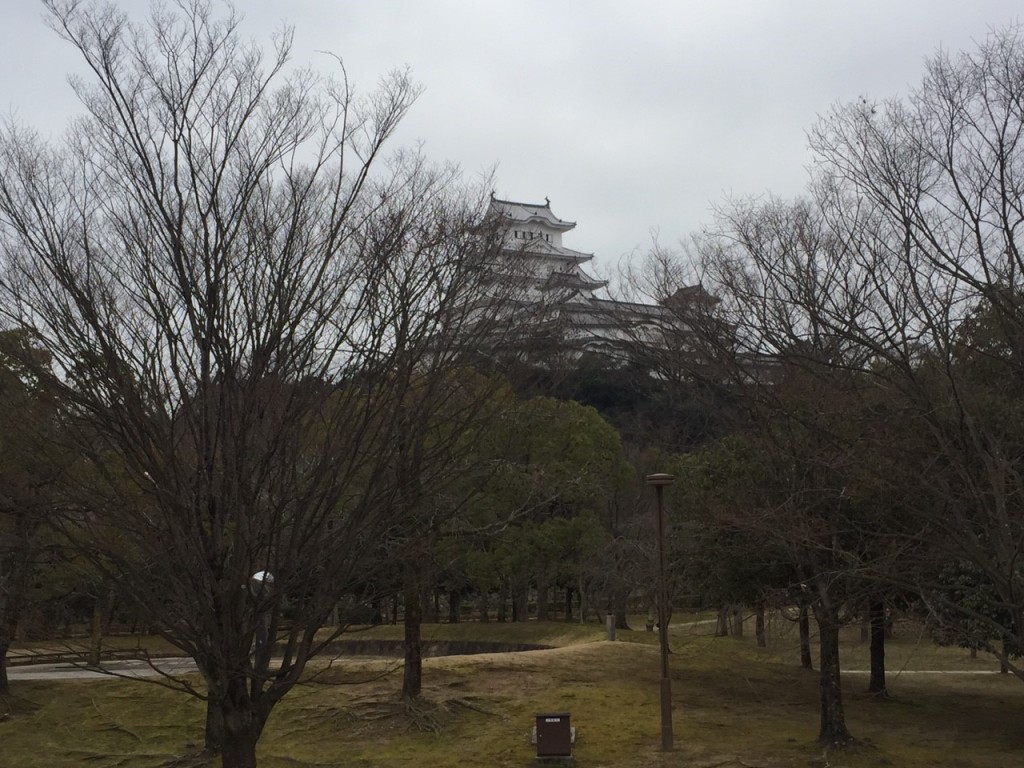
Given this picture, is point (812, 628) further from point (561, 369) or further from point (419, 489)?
point (419, 489)

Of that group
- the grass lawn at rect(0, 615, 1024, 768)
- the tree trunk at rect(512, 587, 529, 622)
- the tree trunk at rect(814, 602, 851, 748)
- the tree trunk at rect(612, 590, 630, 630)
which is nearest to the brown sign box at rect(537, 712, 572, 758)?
the grass lawn at rect(0, 615, 1024, 768)

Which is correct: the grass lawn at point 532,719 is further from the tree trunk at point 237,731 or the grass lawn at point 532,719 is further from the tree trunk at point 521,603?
the tree trunk at point 521,603

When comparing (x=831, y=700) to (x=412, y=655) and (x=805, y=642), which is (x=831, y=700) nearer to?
(x=412, y=655)

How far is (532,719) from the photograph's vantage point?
15672mm

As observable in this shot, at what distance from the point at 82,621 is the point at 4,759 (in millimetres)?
17559

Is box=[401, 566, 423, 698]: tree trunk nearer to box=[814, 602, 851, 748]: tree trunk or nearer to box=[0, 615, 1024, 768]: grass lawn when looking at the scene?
box=[0, 615, 1024, 768]: grass lawn

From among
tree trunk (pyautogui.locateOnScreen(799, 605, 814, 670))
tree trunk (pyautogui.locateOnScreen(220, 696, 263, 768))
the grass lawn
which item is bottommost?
the grass lawn

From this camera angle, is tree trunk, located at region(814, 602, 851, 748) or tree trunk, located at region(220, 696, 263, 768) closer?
tree trunk, located at region(220, 696, 263, 768)

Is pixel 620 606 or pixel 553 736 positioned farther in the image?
pixel 620 606

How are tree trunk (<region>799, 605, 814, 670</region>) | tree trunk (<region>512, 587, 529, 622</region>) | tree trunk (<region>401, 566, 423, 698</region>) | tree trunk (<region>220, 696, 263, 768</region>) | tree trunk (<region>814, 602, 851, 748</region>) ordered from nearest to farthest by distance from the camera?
tree trunk (<region>220, 696, 263, 768</region>) < tree trunk (<region>814, 602, 851, 748</region>) < tree trunk (<region>401, 566, 423, 698</region>) < tree trunk (<region>799, 605, 814, 670</region>) < tree trunk (<region>512, 587, 529, 622</region>)

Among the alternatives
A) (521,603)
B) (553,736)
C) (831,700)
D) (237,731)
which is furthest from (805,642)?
(237,731)

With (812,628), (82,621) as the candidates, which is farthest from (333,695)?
(82,621)

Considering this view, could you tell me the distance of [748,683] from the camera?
63.4 ft

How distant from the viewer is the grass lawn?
14.0 meters
